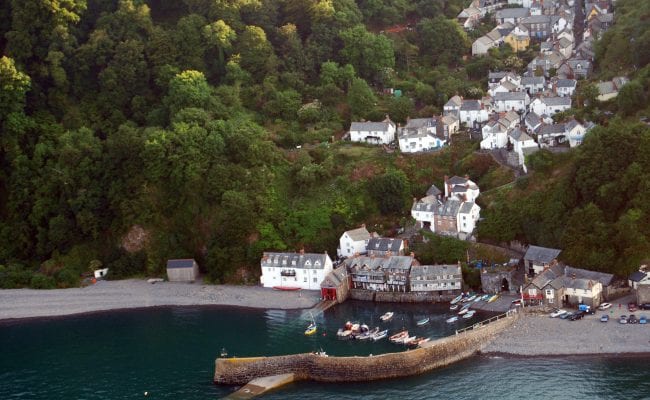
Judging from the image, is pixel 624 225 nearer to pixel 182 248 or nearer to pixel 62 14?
pixel 182 248

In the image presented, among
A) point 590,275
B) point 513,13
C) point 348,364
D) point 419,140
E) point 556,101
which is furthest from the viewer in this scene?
point 513,13

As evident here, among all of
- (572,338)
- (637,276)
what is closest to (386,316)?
(572,338)

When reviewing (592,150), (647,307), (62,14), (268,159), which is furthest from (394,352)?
(62,14)

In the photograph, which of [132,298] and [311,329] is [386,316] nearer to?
[311,329]

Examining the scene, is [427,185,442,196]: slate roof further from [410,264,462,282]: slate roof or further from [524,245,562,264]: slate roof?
[524,245,562,264]: slate roof

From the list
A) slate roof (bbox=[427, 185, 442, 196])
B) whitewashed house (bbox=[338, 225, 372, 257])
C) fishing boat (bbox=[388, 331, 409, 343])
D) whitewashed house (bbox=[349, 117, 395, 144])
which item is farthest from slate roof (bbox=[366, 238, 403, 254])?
whitewashed house (bbox=[349, 117, 395, 144])

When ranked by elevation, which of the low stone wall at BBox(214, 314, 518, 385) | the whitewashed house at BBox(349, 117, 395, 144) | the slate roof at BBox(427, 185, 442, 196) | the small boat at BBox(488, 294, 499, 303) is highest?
the whitewashed house at BBox(349, 117, 395, 144)
